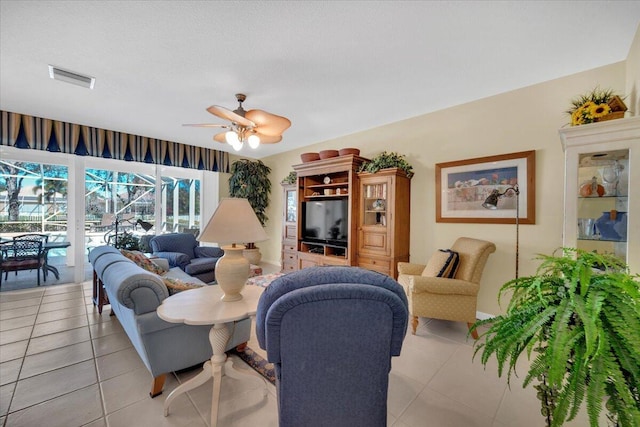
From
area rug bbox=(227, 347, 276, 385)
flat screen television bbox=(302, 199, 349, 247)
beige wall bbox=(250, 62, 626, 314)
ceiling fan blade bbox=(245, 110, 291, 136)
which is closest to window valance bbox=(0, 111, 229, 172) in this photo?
flat screen television bbox=(302, 199, 349, 247)

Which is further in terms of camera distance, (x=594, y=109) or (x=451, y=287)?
(x=451, y=287)

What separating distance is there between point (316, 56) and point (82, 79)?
2.50m

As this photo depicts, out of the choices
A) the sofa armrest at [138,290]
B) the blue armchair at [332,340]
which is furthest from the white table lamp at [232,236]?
the blue armchair at [332,340]

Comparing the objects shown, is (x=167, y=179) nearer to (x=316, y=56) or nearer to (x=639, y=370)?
(x=316, y=56)

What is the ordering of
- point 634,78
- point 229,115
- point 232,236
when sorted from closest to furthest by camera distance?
point 232,236 < point 634,78 < point 229,115

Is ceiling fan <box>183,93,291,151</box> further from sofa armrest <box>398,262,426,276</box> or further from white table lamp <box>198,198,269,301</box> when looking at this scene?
sofa armrest <box>398,262,426,276</box>

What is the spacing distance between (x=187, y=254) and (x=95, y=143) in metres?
2.40

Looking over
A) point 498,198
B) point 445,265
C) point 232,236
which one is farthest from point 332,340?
point 498,198

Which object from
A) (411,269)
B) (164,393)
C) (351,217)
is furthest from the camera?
(351,217)

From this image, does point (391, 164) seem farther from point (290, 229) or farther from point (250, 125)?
point (290, 229)

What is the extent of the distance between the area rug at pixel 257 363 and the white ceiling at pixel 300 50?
8.69 feet

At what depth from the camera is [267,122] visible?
101 inches

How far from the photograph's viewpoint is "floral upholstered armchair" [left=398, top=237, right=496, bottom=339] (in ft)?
8.23

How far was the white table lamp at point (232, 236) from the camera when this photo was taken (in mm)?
1673
